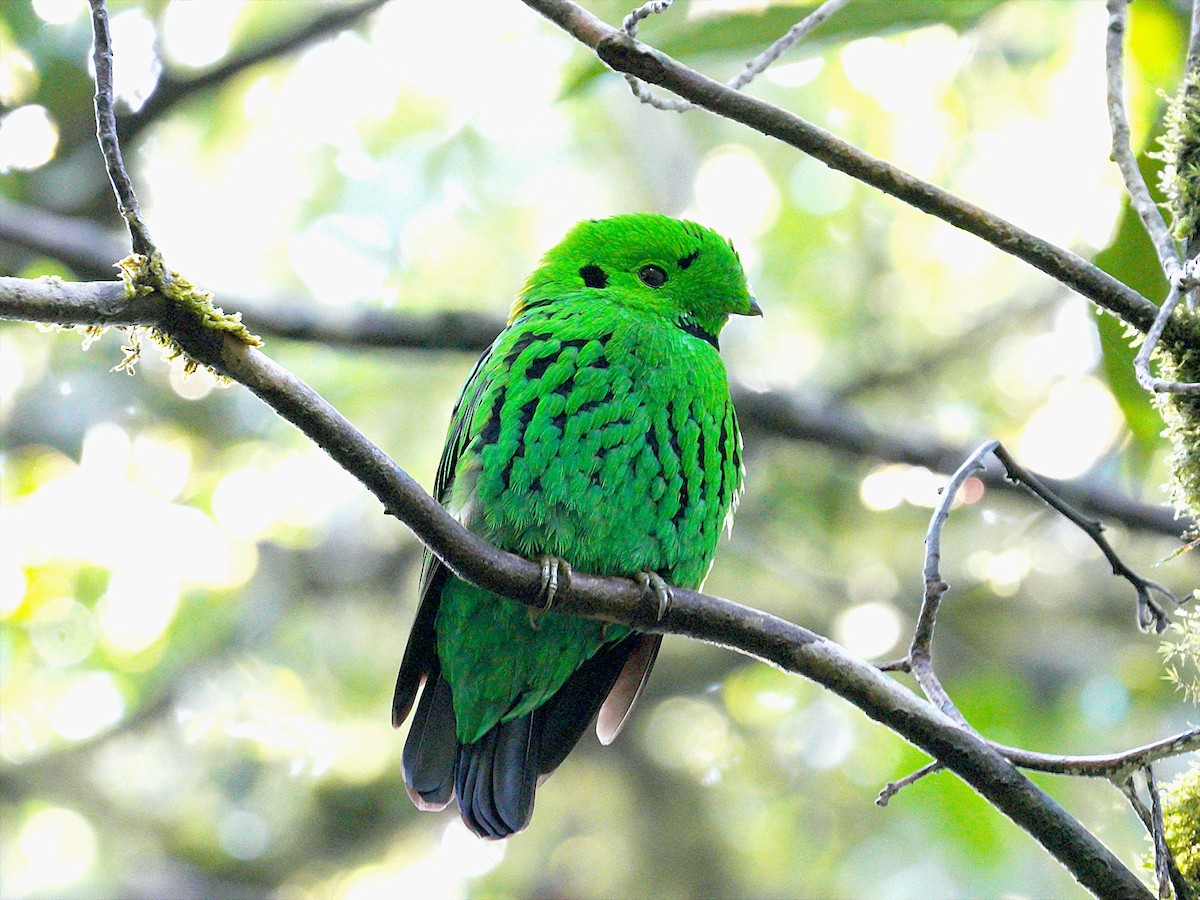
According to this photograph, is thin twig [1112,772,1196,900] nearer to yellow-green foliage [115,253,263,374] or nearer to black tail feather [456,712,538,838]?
yellow-green foliage [115,253,263,374]

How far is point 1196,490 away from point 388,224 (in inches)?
272

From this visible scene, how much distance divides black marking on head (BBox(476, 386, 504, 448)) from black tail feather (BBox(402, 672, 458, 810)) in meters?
0.90

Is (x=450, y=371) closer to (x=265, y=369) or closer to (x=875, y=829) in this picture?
(x=875, y=829)

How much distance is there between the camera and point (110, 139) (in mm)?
2170

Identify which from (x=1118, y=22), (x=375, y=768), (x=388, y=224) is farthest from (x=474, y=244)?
(x=1118, y=22)

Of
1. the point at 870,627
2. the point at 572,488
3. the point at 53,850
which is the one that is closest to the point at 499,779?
the point at 572,488

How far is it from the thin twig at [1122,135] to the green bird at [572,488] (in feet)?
4.94

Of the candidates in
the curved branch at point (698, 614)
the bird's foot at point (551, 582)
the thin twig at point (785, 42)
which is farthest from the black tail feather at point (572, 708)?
the thin twig at point (785, 42)

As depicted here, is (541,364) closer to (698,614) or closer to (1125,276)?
(698,614)

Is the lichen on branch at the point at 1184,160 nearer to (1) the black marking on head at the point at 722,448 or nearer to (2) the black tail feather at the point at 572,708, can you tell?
(1) the black marking on head at the point at 722,448

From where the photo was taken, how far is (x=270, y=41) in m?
6.85

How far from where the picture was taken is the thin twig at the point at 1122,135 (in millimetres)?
2770

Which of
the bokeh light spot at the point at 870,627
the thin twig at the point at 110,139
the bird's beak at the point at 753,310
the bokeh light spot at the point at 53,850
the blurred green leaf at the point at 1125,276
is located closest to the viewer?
the thin twig at the point at 110,139

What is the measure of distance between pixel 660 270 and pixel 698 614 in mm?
1880
